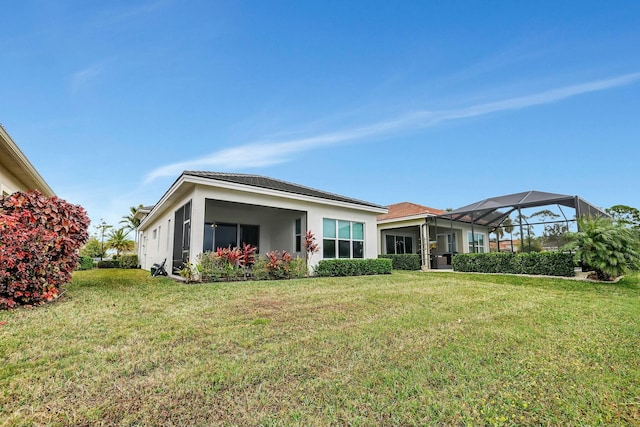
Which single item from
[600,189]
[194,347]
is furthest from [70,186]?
[600,189]

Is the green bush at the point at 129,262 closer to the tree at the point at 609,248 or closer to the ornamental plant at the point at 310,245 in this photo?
the ornamental plant at the point at 310,245

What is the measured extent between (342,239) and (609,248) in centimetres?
966

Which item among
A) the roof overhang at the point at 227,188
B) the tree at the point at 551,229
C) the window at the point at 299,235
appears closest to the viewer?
the roof overhang at the point at 227,188

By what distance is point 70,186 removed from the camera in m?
16.6

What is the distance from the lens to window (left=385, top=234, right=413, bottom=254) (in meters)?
21.4

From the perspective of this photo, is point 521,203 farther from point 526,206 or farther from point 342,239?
point 342,239

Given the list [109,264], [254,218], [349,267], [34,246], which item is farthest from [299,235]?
[109,264]

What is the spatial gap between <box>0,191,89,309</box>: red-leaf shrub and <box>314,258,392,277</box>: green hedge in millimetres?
8078

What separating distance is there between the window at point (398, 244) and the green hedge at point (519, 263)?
6.08 meters

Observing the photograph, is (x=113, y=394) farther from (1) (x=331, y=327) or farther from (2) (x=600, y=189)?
(2) (x=600, y=189)

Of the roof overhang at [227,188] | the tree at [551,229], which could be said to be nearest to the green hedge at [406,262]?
the roof overhang at [227,188]

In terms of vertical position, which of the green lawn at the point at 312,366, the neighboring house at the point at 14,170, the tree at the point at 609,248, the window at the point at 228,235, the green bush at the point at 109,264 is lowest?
the green lawn at the point at 312,366

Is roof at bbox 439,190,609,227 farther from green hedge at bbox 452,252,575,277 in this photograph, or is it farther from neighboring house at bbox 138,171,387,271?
neighboring house at bbox 138,171,387,271

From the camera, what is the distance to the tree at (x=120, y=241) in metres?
34.9
